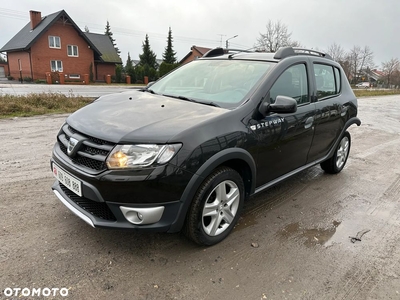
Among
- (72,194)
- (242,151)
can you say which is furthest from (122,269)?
(242,151)

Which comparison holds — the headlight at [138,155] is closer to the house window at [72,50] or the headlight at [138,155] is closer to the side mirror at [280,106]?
the side mirror at [280,106]

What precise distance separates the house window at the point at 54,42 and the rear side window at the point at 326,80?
38.7 meters

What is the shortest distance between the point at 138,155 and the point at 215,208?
89 centimetres

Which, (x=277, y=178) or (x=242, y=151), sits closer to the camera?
(x=242, y=151)

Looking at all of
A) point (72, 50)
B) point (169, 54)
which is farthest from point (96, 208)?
point (169, 54)

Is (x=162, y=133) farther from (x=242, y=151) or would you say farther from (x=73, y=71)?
(x=73, y=71)

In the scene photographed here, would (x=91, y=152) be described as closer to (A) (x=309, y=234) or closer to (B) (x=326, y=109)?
(A) (x=309, y=234)

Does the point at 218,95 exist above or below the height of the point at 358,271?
above

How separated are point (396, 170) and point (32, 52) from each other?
126 ft

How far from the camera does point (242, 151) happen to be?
9.07 ft

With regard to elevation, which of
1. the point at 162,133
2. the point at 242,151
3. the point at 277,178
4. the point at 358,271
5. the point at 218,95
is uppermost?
the point at 218,95

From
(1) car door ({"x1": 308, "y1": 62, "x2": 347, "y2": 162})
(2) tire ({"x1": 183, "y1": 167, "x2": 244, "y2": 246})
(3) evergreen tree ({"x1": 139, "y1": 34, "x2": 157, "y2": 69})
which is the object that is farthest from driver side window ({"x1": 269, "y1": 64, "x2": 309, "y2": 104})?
(3) evergreen tree ({"x1": 139, "y1": 34, "x2": 157, "y2": 69})

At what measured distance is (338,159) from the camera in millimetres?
4898

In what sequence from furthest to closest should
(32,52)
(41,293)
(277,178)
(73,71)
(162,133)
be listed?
1. (73,71)
2. (32,52)
3. (277,178)
4. (162,133)
5. (41,293)
